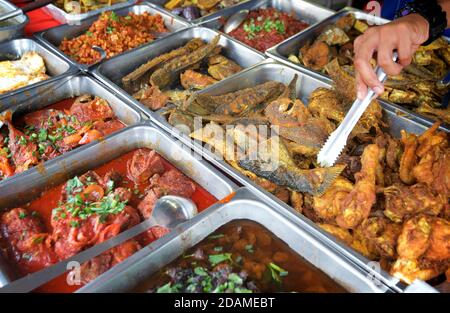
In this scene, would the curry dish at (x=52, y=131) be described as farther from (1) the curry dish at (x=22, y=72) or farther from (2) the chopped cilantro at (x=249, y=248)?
(2) the chopped cilantro at (x=249, y=248)

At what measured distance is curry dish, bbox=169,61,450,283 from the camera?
1.95m

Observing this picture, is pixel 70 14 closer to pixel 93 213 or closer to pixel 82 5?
pixel 82 5

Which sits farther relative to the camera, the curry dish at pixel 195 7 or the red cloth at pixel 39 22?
the curry dish at pixel 195 7

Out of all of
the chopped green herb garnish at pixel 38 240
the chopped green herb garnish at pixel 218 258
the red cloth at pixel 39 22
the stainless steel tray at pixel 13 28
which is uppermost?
the stainless steel tray at pixel 13 28

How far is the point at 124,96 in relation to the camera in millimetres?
3053

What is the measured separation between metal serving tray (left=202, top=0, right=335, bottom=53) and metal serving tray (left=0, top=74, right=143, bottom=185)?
1756 millimetres

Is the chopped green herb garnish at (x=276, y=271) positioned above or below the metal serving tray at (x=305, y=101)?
below

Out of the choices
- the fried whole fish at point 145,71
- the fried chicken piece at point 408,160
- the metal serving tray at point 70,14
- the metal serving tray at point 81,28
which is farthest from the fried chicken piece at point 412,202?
the metal serving tray at point 70,14

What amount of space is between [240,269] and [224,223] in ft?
1.16

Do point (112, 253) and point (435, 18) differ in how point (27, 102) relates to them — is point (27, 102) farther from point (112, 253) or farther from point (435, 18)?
point (435, 18)

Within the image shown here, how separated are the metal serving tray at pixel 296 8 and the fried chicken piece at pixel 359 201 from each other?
278 cm

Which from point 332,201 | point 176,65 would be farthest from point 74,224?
point 176,65

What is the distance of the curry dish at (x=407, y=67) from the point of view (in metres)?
3.09
